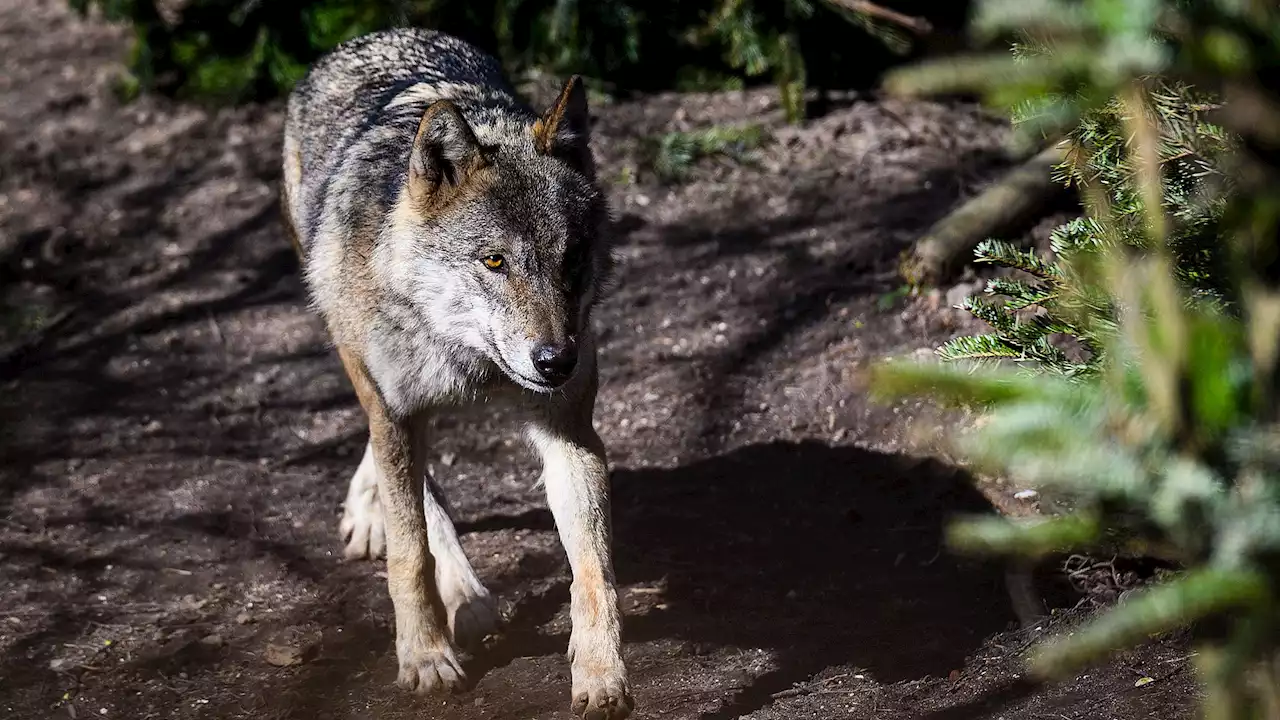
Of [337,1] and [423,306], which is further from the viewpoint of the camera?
[337,1]

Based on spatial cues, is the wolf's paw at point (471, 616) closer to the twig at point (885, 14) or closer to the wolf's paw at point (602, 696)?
the wolf's paw at point (602, 696)

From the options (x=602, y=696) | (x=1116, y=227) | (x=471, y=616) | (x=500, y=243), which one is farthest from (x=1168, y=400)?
(x=471, y=616)

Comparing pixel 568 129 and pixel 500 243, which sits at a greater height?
pixel 568 129

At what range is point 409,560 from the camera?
15.7 ft

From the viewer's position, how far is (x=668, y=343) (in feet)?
24.5

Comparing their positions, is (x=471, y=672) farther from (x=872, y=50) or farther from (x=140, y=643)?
(x=872, y=50)

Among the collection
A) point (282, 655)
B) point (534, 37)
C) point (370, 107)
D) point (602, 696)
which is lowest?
point (282, 655)

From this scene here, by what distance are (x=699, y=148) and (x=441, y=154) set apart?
4.55 m

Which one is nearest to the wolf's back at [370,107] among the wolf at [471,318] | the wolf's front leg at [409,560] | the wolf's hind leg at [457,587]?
the wolf at [471,318]

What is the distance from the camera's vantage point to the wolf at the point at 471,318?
440cm

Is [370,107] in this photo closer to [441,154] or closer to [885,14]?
[441,154]

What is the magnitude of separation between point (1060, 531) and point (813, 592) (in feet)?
11.0

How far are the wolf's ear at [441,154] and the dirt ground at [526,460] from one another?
4.37 feet

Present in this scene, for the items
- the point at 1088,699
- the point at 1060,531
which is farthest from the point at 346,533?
the point at 1060,531
